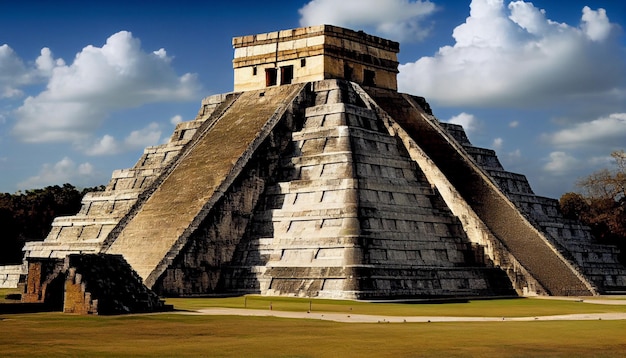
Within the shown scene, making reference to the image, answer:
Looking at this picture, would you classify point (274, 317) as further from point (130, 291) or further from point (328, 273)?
point (328, 273)

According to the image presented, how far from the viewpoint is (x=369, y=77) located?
149 feet

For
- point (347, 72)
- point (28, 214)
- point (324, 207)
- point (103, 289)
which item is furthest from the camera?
point (28, 214)

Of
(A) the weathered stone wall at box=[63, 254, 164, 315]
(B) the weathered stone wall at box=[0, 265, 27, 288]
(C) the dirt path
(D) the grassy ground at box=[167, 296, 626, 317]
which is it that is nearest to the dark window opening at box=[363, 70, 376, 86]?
(D) the grassy ground at box=[167, 296, 626, 317]

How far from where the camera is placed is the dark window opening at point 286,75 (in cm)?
4362

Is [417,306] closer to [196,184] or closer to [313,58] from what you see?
[196,184]

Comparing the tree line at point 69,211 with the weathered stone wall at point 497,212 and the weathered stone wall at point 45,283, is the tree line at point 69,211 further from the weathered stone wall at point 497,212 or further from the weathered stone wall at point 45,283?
the weathered stone wall at point 45,283

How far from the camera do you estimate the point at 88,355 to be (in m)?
14.1

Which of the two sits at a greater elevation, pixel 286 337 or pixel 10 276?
pixel 10 276

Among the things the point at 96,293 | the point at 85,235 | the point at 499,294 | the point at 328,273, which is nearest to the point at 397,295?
the point at 328,273

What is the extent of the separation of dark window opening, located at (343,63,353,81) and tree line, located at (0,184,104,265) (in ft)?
91.6

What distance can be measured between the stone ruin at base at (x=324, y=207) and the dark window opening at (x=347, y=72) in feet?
0.27

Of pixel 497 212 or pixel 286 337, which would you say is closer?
pixel 286 337

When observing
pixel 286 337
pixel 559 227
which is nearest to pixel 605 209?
pixel 559 227

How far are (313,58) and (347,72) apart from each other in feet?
6.87
